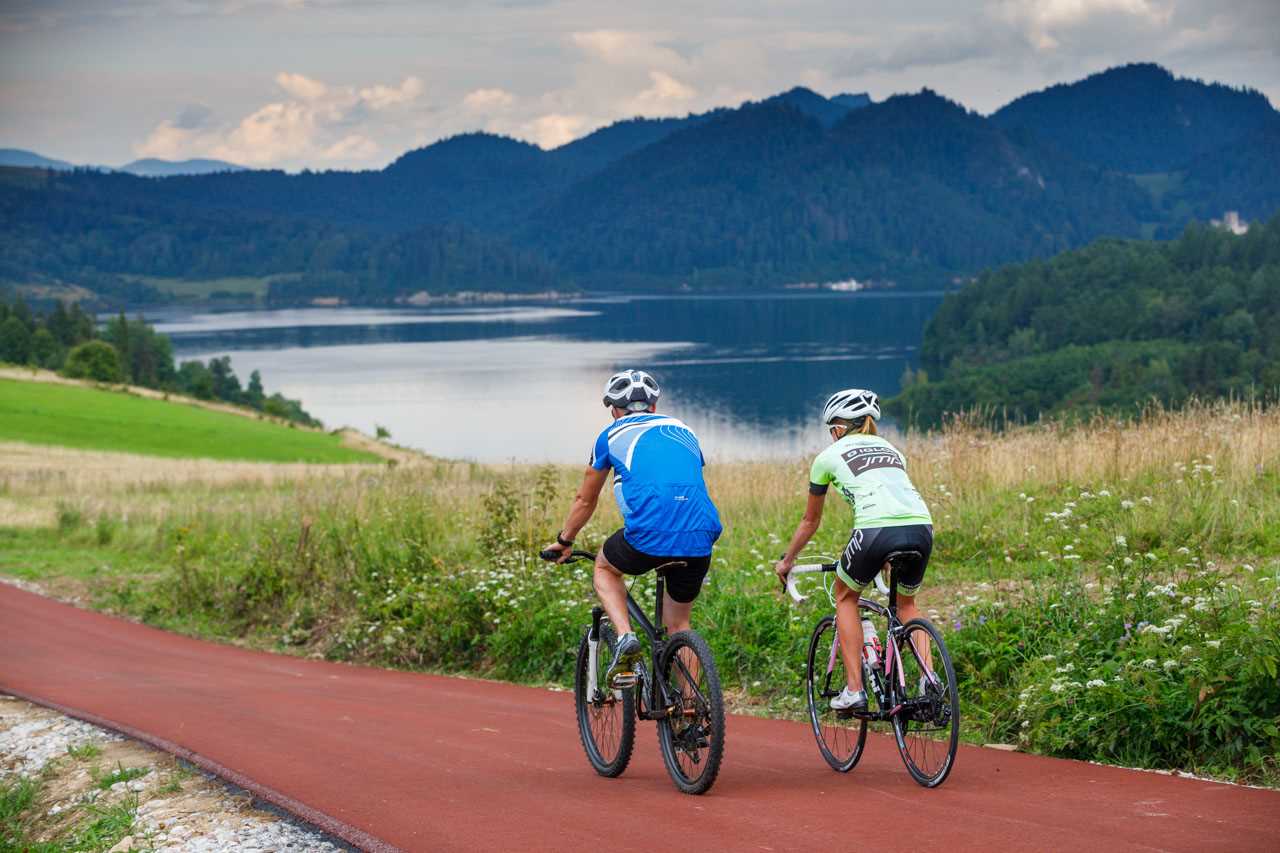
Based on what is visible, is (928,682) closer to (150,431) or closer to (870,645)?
(870,645)

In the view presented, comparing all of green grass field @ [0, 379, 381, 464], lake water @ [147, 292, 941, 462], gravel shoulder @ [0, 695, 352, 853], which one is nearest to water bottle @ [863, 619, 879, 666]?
gravel shoulder @ [0, 695, 352, 853]

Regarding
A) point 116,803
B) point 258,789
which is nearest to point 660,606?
point 258,789

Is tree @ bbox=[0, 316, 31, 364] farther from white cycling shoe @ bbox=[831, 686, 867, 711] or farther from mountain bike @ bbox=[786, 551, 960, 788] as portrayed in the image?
white cycling shoe @ bbox=[831, 686, 867, 711]

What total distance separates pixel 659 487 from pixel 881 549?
1.09m

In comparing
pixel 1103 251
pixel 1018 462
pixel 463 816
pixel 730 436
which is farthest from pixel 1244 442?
pixel 1103 251

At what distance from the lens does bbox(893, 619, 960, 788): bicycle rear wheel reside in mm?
5898

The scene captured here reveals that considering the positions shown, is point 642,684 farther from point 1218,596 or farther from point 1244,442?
point 1244,442

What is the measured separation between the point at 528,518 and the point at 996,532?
453 centimetres

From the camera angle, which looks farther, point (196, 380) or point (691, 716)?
point (196, 380)

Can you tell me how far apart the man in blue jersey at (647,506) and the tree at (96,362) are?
127 metres

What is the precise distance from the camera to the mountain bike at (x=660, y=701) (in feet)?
19.4

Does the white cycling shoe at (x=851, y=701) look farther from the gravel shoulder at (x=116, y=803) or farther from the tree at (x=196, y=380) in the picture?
the tree at (x=196, y=380)

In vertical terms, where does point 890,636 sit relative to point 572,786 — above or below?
above

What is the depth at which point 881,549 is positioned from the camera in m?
6.17
